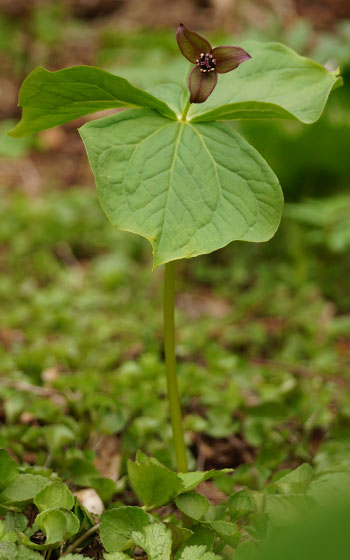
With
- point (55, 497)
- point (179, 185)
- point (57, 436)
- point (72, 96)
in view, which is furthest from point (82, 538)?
point (72, 96)

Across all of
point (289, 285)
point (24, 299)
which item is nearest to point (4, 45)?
point (24, 299)

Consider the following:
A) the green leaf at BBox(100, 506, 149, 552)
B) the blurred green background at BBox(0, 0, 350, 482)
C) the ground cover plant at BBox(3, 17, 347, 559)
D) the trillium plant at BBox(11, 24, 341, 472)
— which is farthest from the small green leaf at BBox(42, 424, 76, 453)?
the trillium plant at BBox(11, 24, 341, 472)

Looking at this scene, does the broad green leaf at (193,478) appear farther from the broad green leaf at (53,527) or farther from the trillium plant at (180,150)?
the trillium plant at (180,150)

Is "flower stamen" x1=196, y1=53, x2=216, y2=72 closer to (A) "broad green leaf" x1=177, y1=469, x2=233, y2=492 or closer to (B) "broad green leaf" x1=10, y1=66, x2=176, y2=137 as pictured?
(B) "broad green leaf" x1=10, y1=66, x2=176, y2=137

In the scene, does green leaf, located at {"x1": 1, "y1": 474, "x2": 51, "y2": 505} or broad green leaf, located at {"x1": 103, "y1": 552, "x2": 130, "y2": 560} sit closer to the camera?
broad green leaf, located at {"x1": 103, "y1": 552, "x2": 130, "y2": 560}

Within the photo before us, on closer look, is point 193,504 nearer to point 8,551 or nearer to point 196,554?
point 196,554
